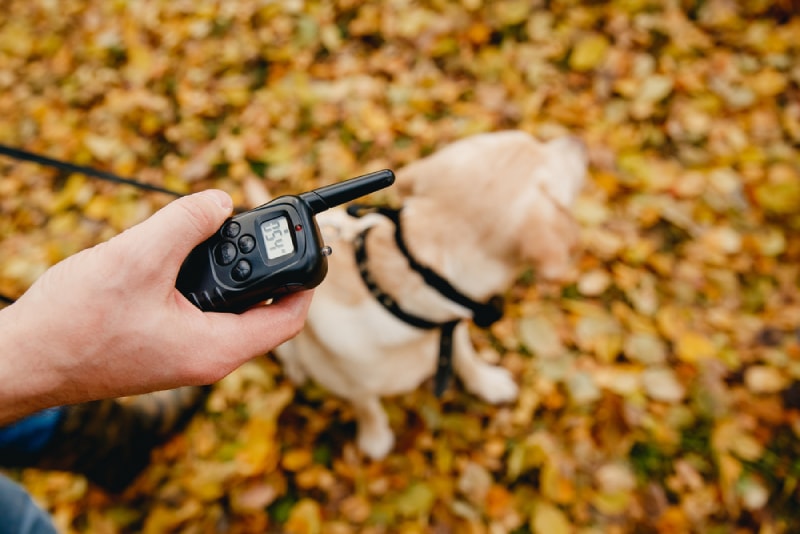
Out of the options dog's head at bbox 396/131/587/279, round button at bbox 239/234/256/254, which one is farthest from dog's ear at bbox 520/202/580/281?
round button at bbox 239/234/256/254

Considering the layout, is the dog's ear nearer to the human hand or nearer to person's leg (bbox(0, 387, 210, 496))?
the human hand

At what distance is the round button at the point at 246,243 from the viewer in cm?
98

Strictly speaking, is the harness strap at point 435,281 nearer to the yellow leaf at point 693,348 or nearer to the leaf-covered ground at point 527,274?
the leaf-covered ground at point 527,274

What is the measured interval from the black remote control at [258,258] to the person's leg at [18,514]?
3.07 ft

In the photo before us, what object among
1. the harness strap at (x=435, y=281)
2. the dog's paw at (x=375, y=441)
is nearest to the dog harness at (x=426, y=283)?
the harness strap at (x=435, y=281)

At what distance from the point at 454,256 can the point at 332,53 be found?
6.80ft

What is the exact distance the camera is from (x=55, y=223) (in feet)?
8.88

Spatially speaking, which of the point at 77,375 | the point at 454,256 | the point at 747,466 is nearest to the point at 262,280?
the point at 77,375

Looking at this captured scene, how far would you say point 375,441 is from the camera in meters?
2.08

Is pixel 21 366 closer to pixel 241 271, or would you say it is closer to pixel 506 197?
pixel 241 271

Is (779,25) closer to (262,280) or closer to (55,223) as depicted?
(262,280)

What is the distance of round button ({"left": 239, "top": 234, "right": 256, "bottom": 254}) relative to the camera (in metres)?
0.98

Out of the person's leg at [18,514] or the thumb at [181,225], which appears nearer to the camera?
the thumb at [181,225]

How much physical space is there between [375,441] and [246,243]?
1373 mm
